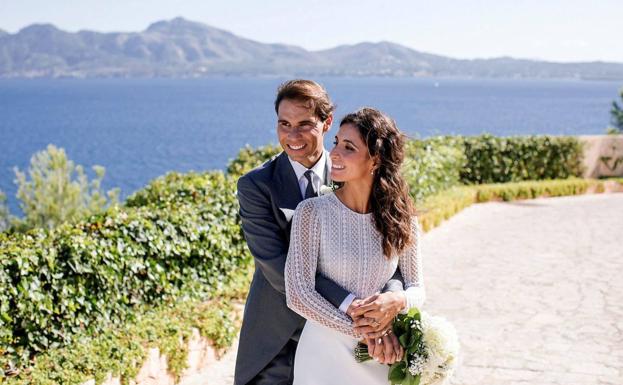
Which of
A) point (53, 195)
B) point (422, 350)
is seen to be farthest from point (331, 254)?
point (53, 195)

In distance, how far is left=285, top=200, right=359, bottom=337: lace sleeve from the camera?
2764 mm

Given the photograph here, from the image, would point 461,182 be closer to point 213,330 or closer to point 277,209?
point 213,330

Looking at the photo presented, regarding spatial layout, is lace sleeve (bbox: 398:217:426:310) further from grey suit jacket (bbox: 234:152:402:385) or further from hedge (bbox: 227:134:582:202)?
hedge (bbox: 227:134:582:202)

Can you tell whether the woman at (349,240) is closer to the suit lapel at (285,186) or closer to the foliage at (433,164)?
the suit lapel at (285,186)

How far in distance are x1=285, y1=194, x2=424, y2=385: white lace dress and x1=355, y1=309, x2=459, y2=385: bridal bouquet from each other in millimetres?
72

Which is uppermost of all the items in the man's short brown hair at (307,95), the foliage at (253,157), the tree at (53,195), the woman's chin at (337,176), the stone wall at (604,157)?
the man's short brown hair at (307,95)

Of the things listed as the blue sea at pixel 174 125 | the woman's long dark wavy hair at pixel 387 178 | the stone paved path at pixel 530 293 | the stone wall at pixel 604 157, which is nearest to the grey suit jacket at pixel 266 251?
the woman's long dark wavy hair at pixel 387 178

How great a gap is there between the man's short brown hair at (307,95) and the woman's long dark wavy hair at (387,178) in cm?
19

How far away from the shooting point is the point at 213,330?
19.6ft

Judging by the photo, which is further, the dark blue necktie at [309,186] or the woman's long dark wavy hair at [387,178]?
the dark blue necktie at [309,186]

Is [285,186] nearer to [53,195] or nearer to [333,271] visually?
[333,271]

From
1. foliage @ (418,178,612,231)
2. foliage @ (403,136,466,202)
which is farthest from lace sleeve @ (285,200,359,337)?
foliage @ (403,136,466,202)

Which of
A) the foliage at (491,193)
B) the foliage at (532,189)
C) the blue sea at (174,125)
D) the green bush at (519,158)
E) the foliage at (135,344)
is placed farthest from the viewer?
the blue sea at (174,125)

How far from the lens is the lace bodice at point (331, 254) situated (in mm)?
2793
